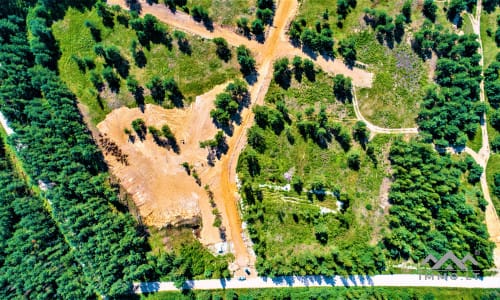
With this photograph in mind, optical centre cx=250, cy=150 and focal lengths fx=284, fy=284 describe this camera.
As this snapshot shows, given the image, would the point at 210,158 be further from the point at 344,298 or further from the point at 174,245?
the point at 344,298

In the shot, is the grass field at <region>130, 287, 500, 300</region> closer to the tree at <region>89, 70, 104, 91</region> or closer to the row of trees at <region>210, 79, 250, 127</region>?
the row of trees at <region>210, 79, 250, 127</region>

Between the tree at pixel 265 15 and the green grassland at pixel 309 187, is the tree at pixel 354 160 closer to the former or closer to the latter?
the green grassland at pixel 309 187

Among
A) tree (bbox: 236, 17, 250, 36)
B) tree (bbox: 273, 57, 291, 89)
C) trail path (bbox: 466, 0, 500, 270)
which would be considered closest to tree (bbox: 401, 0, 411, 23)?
trail path (bbox: 466, 0, 500, 270)

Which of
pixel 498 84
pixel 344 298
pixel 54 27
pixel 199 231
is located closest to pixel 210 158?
pixel 199 231

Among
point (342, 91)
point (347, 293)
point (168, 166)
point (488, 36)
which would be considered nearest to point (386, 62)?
point (342, 91)

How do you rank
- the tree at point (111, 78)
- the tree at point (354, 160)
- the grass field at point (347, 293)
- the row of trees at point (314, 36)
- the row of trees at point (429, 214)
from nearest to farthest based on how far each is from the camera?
the row of trees at point (429, 214), the grass field at point (347, 293), the tree at point (354, 160), the row of trees at point (314, 36), the tree at point (111, 78)

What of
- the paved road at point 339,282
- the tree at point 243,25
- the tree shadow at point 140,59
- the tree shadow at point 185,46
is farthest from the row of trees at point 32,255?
the tree at point 243,25
